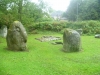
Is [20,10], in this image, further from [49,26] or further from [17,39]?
[17,39]

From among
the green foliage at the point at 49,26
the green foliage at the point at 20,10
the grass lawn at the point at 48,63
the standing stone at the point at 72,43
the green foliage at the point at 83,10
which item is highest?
the green foliage at the point at 83,10

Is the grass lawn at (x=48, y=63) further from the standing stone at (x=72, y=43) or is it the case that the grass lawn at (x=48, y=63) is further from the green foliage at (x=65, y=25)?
the green foliage at (x=65, y=25)

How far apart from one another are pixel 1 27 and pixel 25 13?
3.99 metres

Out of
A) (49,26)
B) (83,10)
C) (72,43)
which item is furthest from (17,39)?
(83,10)

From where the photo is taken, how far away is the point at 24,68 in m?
8.38

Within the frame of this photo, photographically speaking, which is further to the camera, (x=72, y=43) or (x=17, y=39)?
(x=17, y=39)

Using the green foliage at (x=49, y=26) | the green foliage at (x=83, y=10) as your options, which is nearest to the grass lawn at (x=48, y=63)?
the green foliage at (x=49, y=26)

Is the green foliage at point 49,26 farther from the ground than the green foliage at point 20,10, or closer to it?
closer to it

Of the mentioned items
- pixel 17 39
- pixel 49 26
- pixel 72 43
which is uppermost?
pixel 49 26

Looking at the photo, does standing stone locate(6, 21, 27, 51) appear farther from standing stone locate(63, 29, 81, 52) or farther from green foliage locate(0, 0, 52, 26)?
green foliage locate(0, 0, 52, 26)

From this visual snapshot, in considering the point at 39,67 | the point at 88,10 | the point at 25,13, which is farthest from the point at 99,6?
the point at 39,67

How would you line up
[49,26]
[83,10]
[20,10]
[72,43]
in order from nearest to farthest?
[72,43] → [20,10] → [49,26] → [83,10]

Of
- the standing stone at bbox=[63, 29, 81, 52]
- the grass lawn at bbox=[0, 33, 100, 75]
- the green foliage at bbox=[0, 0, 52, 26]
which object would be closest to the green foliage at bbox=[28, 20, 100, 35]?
the green foliage at bbox=[0, 0, 52, 26]

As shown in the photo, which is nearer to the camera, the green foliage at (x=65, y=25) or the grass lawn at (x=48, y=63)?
the grass lawn at (x=48, y=63)
